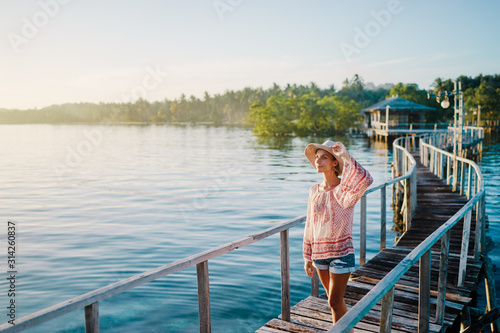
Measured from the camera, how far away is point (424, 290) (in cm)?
367

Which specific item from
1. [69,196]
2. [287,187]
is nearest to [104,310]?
[69,196]

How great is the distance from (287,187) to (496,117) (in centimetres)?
7052

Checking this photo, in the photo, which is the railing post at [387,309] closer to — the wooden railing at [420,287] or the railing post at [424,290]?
the wooden railing at [420,287]

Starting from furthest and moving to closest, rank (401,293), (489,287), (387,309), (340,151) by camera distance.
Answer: (489,287) → (401,293) → (340,151) → (387,309)

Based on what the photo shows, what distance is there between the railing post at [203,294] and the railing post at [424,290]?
5.94 feet

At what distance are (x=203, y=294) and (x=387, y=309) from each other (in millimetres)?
1276

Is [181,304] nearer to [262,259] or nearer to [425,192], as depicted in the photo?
[262,259]

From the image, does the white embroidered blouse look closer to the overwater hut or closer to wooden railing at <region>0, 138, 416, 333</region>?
wooden railing at <region>0, 138, 416, 333</region>

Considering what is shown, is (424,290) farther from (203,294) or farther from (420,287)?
(203,294)

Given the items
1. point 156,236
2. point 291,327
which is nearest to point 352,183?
point 291,327

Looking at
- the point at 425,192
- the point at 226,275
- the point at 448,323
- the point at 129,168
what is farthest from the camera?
A: the point at 129,168

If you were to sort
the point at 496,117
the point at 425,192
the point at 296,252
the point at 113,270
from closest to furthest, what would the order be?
the point at 113,270 → the point at 296,252 → the point at 425,192 → the point at 496,117

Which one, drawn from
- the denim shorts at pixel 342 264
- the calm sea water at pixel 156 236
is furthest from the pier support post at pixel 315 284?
the calm sea water at pixel 156 236

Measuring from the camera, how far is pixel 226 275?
9086mm
